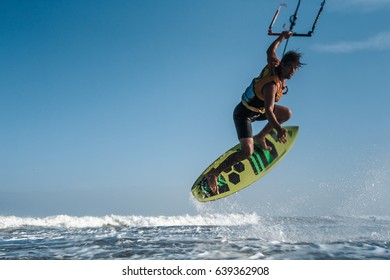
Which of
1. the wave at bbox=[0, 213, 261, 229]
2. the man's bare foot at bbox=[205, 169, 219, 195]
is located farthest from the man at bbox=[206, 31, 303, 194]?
the wave at bbox=[0, 213, 261, 229]

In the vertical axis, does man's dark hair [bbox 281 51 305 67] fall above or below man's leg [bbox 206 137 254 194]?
above

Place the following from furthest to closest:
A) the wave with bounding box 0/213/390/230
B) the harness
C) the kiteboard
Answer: the wave with bounding box 0/213/390/230, the kiteboard, the harness

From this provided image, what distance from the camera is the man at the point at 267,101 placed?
23.2ft

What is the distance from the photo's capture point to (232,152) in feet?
31.2

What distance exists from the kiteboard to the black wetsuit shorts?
122 cm

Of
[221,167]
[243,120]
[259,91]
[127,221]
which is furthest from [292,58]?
[127,221]

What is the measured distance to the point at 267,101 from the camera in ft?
23.3

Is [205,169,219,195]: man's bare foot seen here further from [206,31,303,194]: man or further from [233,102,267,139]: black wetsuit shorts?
[233,102,267,139]: black wetsuit shorts

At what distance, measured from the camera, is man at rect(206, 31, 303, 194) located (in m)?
7.09

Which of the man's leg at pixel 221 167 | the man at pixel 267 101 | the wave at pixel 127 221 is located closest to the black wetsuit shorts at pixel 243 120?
the man at pixel 267 101

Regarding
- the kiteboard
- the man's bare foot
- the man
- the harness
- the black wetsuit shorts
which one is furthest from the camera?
Result: the man's bare foot

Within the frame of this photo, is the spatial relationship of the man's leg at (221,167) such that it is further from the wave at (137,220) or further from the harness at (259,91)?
the wave at (137,220)

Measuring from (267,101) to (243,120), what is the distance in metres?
1.21
